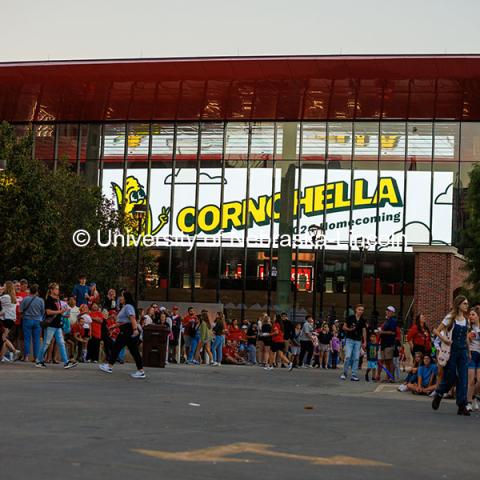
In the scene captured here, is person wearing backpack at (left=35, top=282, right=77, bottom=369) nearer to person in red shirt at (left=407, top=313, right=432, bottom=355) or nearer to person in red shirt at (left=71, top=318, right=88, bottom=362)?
person in red shirt at (left=71, top=318, right=88, bottom=362)

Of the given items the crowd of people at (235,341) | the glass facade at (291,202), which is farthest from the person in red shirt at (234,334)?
the glass facade at (291,202)

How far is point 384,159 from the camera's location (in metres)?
47.8

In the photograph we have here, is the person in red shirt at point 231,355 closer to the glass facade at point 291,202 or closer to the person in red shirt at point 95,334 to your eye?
the person in red shirt at point 95,334

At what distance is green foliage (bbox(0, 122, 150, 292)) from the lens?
3538 cm

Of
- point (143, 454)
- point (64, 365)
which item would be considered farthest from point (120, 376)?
point (143, 454)

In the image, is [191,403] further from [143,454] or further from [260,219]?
[260,219]

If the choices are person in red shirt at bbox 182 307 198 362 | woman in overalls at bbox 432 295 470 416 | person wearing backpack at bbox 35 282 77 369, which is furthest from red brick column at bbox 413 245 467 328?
woman in overalls at bbox 432 295 470 416

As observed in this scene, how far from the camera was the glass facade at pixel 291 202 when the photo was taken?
155 ft

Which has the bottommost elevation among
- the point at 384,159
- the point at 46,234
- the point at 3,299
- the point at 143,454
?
the point at 143,454

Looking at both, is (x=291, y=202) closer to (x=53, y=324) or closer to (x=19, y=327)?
(x=19, y=327)

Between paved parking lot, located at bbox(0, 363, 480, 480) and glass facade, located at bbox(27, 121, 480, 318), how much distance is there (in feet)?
93.5

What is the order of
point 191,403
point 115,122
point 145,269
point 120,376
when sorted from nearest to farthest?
point 191,403, point 120,376, point 145,269, point 115,122

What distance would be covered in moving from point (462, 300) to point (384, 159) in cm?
3254

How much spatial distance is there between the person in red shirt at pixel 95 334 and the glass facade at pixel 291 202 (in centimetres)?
2212
